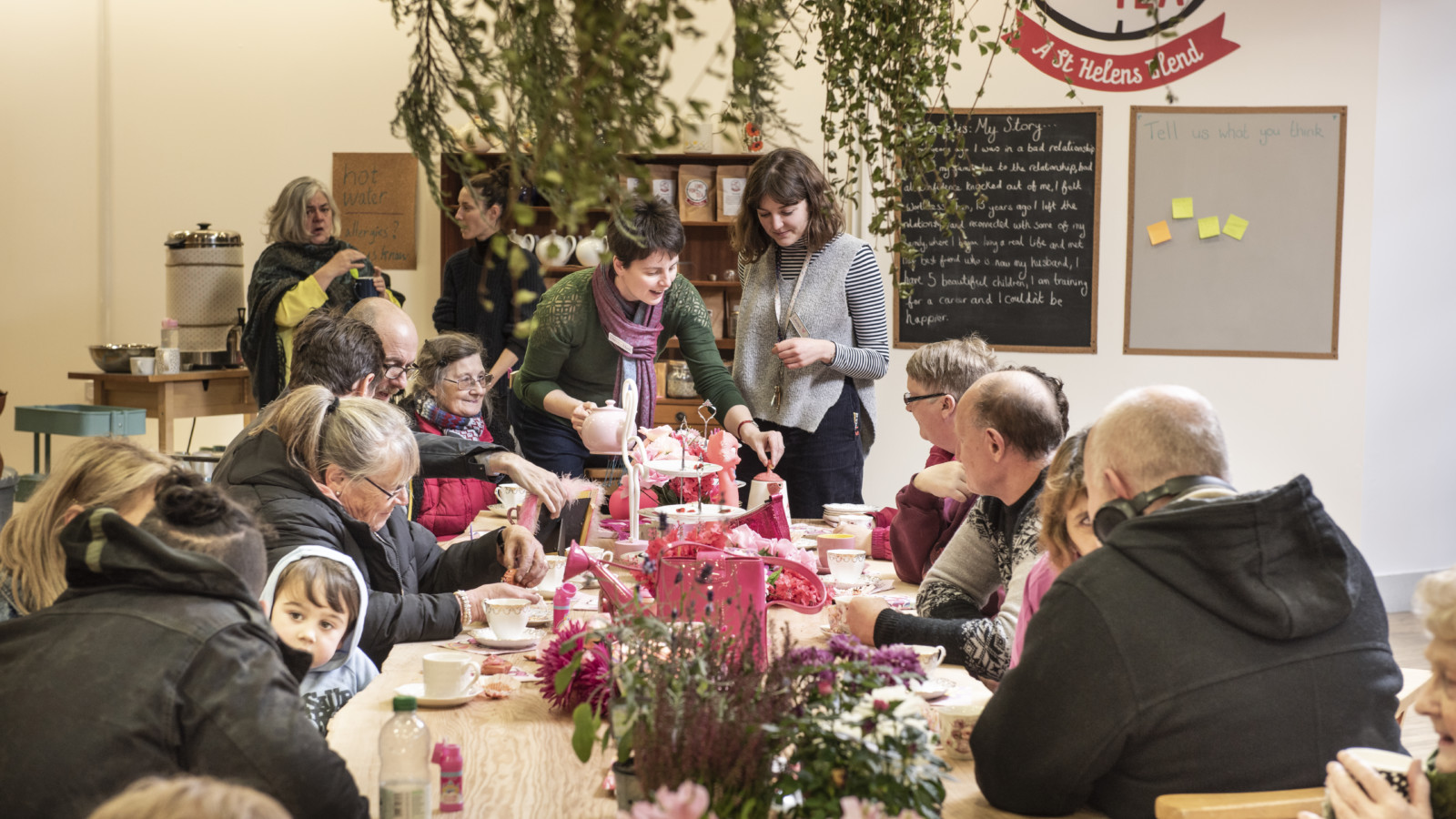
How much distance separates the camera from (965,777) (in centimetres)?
149

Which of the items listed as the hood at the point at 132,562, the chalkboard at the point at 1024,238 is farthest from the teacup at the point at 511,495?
the chalkboard at the point at 1024,238

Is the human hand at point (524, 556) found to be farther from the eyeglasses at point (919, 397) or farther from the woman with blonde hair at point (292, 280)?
the woman with blonde hair at point (292, 280)

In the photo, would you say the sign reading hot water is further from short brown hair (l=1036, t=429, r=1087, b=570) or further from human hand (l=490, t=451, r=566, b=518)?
short brown hair (l=1036, t=429, r=1087, b=570)

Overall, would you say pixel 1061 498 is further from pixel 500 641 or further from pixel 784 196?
pixel 784 196

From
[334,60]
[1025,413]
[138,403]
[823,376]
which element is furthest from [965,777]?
[334,60]

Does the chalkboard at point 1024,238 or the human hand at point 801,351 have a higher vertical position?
the chalkboard at point 1024,238

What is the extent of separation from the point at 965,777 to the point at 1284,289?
427 cm

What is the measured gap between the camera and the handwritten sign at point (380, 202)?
6.03 meters

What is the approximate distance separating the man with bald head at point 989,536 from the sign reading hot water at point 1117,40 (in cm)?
333

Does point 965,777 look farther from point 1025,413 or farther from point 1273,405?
point 1273,405

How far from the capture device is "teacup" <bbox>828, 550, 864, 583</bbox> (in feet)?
8.13

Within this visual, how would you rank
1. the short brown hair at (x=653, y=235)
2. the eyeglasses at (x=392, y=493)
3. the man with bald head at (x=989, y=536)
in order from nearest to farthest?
the man with bald head at (x=989, y=536)
the eyeglasses at (x=392, y=493)
the short brown hair at (x=653, y=235)

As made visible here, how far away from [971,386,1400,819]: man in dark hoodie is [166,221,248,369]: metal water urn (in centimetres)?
511

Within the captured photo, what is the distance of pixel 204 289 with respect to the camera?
5664mm
